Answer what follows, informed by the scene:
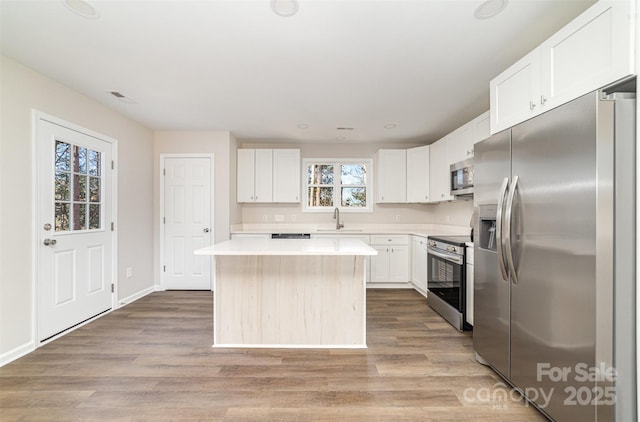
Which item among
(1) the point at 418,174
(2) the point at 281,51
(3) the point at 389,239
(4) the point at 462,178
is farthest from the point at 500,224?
(1) the point at 418,174

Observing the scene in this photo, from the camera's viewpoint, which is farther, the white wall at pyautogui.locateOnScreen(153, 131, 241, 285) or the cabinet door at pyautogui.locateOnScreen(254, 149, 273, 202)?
the cabinet door at pyautogui.locateOnScreen(254, 149, 273, 202)

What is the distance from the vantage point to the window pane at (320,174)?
5.31m

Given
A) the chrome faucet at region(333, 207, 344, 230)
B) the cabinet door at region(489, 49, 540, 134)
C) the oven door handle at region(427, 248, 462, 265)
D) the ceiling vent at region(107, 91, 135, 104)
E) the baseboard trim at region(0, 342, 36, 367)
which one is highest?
the ceiling vent at region(107, 91, 135, 104)

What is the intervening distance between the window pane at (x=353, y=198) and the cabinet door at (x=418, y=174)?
2.64ft

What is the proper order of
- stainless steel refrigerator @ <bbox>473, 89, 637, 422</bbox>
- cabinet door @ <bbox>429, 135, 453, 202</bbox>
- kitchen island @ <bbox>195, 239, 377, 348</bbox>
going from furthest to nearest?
cabinet door @ <bbox>429, 135, 453, 202</bbox>, kitchen island @ <bbox>195, 239, 377, 348</bbox>, stainless steel refrigerator @ <bbox>473, 89, 637, 422</bbox>

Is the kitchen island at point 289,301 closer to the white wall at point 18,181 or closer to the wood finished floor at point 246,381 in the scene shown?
the wood finished floor at point 246,381

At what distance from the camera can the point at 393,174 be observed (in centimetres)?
495

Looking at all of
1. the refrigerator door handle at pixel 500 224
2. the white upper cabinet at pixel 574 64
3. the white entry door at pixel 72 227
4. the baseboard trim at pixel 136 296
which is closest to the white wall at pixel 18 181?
the white entry door at pixel 72 227

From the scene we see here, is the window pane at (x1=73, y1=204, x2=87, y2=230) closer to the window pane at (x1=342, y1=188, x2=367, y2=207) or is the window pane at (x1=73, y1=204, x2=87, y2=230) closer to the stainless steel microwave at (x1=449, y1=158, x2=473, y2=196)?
the window pane at (x1=342, y1=188, x2=367, y2=207)

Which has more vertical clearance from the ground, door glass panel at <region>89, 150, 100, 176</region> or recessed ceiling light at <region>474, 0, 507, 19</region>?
recessed ceiling light at <region>474, 0, 507, 19</region>

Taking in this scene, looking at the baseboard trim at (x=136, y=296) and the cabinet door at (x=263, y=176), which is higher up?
the cabinet door at (x=263, y=176)

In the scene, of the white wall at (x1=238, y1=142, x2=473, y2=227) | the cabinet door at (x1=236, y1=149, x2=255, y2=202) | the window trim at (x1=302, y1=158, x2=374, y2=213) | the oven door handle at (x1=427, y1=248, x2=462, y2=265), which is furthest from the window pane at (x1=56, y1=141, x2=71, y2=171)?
the oven door handle at (x1=427, y1=248, x2=462, y2=265)

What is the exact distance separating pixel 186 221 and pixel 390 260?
3.19 meters

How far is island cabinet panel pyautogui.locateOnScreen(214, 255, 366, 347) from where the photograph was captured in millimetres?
2619
